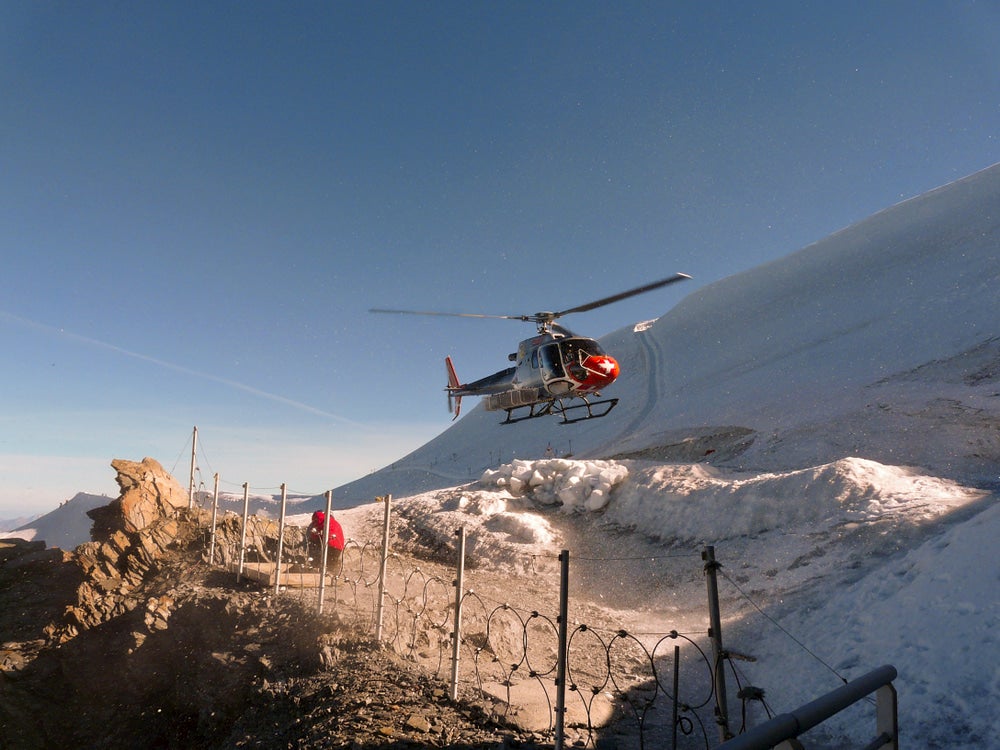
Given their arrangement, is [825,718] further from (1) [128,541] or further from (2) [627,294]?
(1) [128,541]

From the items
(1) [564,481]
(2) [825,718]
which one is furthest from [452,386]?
(2) [825,718]

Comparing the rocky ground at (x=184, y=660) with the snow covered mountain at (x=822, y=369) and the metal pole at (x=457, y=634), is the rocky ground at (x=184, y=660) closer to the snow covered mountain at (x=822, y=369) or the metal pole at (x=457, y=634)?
the metal pole at (x=457, y=634)

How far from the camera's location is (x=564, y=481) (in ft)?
75.7

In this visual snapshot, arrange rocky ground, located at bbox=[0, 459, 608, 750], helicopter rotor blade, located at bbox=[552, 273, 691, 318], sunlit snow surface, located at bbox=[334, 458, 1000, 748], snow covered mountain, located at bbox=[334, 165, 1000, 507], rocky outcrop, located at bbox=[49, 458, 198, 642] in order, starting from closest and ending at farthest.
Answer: sunlit snow surface, located at bbox=[334, 458, 1000, 748]
rocky ground, located at bbox=[0, 459, 608, 750]
helicopter rotor blade, located at bbox=[552, 273, 691, 318]
rocky outcrop, located at bbox=[49, 458, 198, 642]
snow covered mountain, located at bbox=[334, 165, 1000, 507]

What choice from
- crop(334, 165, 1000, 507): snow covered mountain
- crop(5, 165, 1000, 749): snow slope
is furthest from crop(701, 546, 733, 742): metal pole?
crop(334, 165, 1000, 507): snow covered mountain

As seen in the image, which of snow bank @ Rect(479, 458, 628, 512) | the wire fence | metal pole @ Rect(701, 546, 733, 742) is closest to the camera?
metal pole @ Rect(701, 546, 733, 742)

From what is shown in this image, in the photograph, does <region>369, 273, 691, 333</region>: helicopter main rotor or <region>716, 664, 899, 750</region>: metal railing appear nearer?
<region>716, 664, 899, 750</region>: metal railing

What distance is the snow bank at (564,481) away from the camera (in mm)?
22094

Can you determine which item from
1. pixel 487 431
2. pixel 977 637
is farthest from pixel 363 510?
pixel 487 431

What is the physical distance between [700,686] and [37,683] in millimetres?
19313

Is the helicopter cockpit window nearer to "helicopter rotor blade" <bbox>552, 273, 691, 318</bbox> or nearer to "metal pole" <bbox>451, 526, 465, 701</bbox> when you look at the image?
"helicopter rotor blade" <bbox>552, 273, 691, 318</bbox>

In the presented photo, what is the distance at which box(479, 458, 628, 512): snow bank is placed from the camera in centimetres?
2209

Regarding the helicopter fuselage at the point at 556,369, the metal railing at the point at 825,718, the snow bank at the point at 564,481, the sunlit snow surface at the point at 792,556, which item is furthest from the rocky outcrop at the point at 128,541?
the metal railing at the point at 825,718

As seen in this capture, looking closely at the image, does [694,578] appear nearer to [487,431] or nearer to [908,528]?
[908,528]
